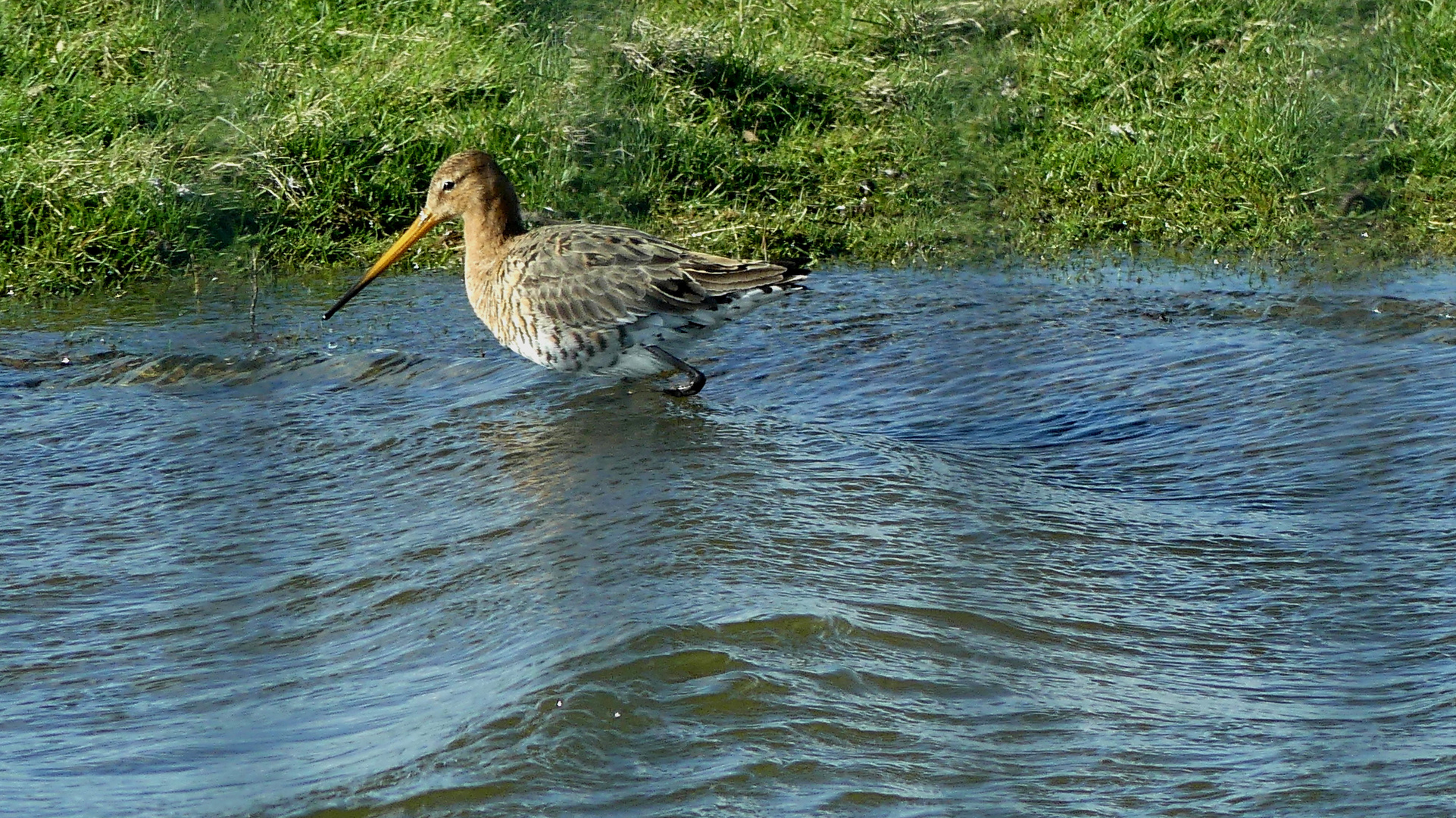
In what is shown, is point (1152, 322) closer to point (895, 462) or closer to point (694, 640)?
point (895, 462)

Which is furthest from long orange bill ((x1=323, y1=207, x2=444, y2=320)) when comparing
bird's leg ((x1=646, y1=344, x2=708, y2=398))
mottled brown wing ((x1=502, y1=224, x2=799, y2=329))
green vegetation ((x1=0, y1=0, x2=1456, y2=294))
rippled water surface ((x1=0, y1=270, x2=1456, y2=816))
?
bird's leg ((x1=646, y1=344, x2=708, y2=398))

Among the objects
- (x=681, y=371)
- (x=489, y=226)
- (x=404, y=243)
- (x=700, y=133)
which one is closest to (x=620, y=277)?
(x=681, y=371)

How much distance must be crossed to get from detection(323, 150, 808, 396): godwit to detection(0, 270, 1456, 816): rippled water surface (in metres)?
0.20

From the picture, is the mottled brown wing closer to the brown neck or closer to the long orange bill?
the brown neck

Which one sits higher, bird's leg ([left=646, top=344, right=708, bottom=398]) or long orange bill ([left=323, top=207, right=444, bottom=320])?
long orange bill ([left=323, top=207, right=444, bottom=320])

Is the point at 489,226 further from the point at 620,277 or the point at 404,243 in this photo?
the point at 620,277

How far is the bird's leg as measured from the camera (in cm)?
654

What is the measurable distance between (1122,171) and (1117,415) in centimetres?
258

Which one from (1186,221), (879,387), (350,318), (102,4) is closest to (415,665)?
(879,387)

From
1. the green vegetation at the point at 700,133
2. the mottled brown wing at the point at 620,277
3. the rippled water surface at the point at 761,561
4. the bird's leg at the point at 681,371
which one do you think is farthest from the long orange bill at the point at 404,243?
the bird's leg at the point at 681,371

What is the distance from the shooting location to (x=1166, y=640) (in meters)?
4.08

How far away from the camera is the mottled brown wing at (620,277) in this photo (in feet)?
21.7

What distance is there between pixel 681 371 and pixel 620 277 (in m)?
0.44

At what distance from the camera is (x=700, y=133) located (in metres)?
8.38
